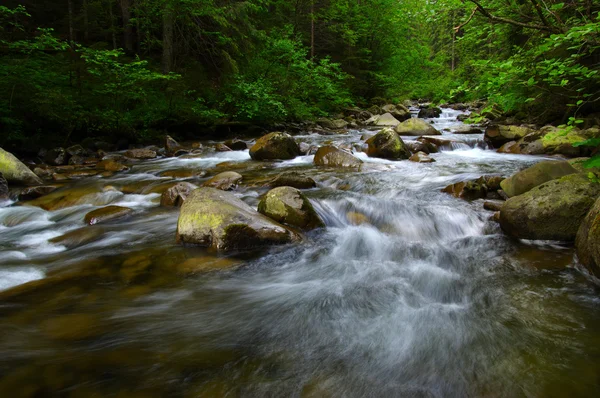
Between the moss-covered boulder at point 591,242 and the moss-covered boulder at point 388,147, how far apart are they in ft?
19.4

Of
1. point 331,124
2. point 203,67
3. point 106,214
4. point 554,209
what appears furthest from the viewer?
point 331,124

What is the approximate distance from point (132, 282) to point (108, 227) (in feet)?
6.60

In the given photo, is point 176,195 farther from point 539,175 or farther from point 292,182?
point 539,175

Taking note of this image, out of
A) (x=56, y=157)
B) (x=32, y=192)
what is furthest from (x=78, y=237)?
(x=56, y=157)

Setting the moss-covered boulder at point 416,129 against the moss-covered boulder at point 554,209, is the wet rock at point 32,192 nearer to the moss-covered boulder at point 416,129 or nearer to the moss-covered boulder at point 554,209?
the moss-covered boulder at point 554,209

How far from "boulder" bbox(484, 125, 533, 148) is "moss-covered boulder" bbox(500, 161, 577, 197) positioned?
6.10 meters

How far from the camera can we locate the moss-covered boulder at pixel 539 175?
5062 mm

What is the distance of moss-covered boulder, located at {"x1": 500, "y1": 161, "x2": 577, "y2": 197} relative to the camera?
5062 mm

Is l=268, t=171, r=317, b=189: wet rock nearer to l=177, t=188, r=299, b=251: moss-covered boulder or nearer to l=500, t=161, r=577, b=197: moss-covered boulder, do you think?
l=177, t=188, r=299, b=251: moss-covered boulder

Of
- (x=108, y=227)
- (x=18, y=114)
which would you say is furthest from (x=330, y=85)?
(x=108, y=227)

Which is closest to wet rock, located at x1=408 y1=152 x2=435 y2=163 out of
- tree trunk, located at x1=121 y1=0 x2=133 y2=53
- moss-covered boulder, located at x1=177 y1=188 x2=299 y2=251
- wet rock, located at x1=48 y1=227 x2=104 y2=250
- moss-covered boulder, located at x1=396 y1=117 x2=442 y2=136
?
moss-covered boulder, located at x1=396 y1=117 x2=442 y2=136

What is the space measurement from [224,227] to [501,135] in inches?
401

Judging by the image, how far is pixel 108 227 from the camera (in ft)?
16.8

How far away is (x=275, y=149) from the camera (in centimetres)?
981
